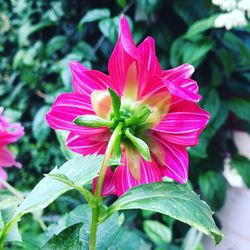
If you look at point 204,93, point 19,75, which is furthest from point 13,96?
point 204,93

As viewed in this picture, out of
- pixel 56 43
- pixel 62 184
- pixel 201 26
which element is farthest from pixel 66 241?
pixel 56 43

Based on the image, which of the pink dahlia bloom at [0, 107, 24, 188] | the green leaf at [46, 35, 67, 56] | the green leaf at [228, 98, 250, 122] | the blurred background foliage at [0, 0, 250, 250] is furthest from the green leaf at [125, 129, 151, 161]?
the green leaf at [46, 35, 67, 56]

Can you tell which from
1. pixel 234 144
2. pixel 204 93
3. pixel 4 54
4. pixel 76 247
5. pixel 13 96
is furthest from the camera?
pixel 4 54

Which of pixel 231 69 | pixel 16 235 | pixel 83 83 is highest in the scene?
pixel 83 83

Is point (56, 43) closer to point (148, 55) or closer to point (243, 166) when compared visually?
point (243, 166)

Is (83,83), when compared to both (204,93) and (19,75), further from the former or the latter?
(19,75)

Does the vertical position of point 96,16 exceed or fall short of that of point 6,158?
it falls short

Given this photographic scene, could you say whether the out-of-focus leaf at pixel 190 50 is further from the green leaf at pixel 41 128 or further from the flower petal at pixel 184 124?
the flower petal at pixel 184 124
